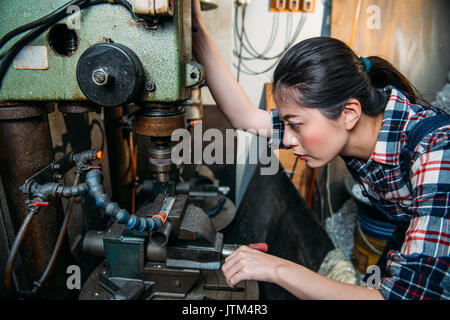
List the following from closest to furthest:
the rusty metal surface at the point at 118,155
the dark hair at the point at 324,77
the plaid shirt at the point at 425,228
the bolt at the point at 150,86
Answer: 1. the plaid shirt at the point at 425,228
2. the bolt at the point at 150,86
3. the dark hair at the point at 324,77
4. the rusty metal surface at the point at 118,155

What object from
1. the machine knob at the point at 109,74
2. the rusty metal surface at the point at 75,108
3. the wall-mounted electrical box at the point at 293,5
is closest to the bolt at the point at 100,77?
the machine knob at the point at 109,74

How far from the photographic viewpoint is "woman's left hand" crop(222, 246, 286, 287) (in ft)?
2.22

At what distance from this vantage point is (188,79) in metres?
0.72

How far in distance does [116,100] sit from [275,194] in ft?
4.25

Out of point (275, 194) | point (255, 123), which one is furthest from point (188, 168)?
point (255, 123)

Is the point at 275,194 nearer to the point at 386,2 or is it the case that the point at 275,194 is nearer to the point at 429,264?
the point at 429,264

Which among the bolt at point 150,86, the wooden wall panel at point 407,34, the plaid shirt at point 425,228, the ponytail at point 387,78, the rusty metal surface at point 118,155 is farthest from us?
the wooden wall panel at point 407,34

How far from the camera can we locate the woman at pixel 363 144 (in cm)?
58

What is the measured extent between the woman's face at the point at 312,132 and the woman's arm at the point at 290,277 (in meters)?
0.33

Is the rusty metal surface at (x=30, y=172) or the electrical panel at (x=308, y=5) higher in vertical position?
the electrical panel at (x=308, y=5)

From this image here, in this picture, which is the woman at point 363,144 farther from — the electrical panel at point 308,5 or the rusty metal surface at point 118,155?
the electrical panel at point 308,5

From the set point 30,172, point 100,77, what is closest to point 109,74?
point 100,77

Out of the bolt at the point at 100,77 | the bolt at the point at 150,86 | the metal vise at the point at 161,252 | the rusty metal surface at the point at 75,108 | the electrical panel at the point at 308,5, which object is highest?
the electrical panel at the point at 308,5

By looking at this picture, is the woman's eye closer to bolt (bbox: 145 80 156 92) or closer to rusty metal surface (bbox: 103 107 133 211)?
bolt (bbox: 145 80 156 92)
